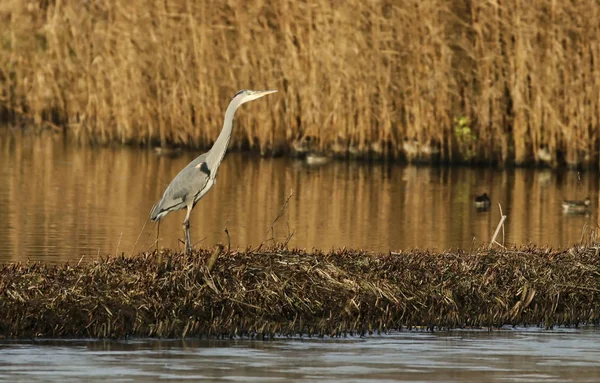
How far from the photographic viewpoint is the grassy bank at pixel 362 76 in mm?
23438

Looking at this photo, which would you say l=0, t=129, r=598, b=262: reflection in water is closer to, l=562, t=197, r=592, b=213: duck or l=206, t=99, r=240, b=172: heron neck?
l=562, t=197, r=592, b=213: duck

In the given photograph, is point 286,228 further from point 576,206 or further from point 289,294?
point 289,294

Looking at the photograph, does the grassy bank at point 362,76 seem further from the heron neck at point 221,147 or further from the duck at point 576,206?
the heron neck at point 221,147

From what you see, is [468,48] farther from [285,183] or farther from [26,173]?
[26,173]

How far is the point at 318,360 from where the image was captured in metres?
8.82

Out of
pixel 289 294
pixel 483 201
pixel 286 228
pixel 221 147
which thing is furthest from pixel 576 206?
pixel 289 294

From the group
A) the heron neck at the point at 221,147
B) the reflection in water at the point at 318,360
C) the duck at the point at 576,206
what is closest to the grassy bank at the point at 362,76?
the duck at the point at 576,206

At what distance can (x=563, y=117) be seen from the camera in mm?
23344

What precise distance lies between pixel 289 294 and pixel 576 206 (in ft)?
33.3

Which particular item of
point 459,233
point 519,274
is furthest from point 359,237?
point 519,274

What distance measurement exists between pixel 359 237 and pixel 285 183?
6.32 m

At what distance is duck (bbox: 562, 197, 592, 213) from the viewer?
1927 centimetres

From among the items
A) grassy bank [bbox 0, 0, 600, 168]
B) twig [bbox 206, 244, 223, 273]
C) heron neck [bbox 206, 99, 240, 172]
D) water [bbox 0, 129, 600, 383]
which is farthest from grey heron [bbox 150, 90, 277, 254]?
grassy bank [bbox 0, 0, 600, 168]

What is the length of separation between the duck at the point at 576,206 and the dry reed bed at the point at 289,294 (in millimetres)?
8213
